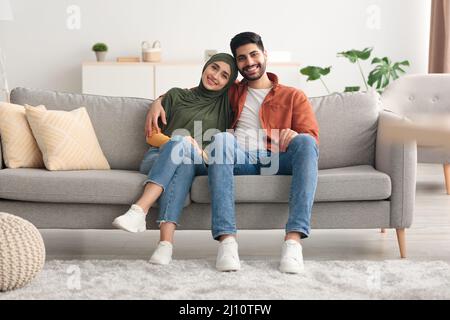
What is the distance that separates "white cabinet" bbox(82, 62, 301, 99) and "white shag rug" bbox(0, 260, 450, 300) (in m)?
3.55

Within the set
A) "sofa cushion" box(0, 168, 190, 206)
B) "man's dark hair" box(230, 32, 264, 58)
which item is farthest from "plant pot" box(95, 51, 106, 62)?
"sofa cushion" box(0, 168, 190, 206)

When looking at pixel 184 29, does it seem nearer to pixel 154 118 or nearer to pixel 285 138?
pixel 154 118

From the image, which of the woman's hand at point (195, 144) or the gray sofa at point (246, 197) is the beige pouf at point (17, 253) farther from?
the woman's hand at point (195, 144)

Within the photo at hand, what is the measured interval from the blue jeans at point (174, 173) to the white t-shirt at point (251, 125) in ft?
0.93

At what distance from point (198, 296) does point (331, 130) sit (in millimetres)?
1412

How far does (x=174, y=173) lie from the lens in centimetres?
290

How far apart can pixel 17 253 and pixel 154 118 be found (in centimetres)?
108

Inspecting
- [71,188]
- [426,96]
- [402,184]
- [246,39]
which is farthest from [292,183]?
[426,96]

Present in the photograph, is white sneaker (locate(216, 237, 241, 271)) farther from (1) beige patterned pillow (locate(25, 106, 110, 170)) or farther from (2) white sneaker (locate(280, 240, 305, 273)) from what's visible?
(1) beige patterned pillow (locate(25, 106, 110, 170))

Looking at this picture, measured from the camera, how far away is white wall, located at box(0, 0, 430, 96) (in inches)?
262

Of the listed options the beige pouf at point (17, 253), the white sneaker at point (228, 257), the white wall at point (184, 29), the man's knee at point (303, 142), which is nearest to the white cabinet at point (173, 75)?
the white wall at point (184, 29)

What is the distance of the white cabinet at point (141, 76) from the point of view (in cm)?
625
